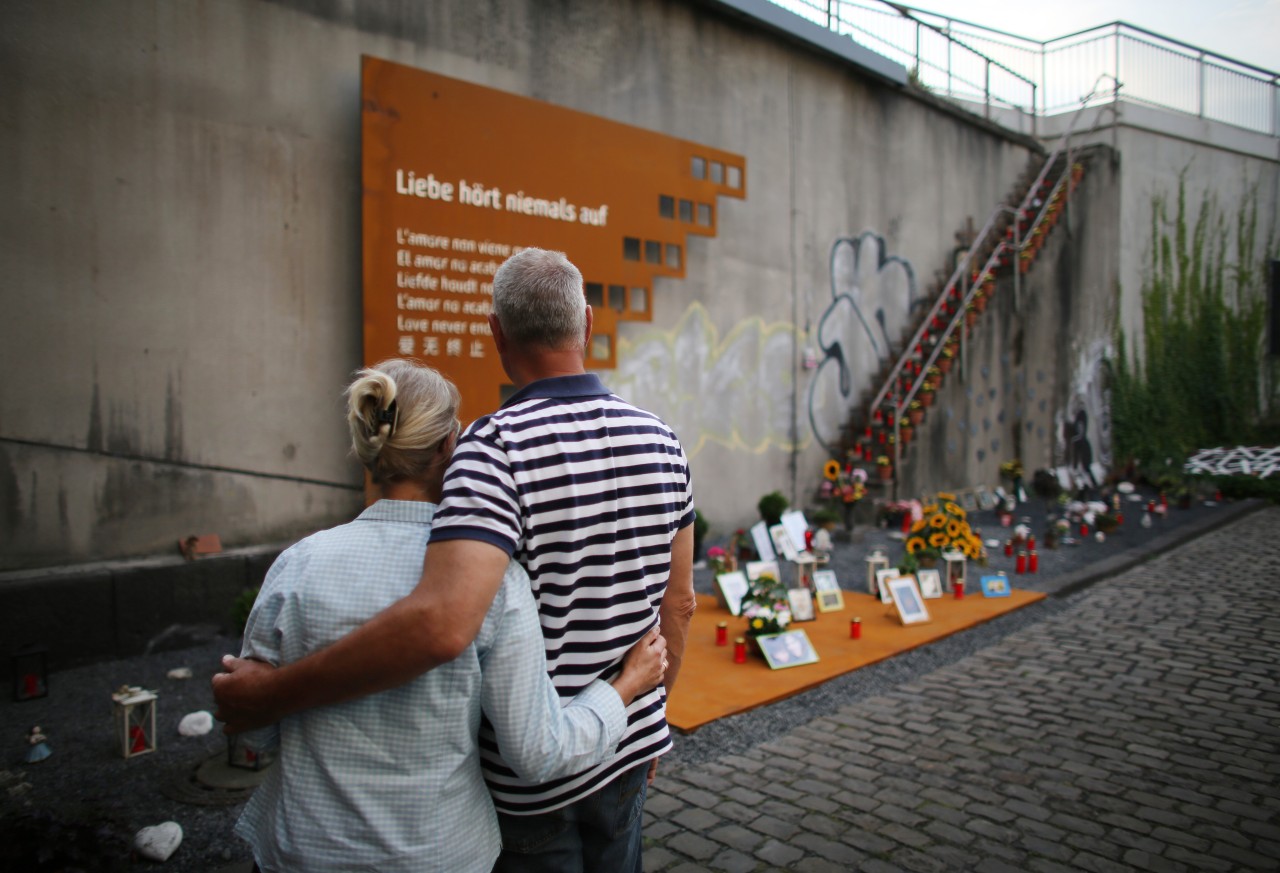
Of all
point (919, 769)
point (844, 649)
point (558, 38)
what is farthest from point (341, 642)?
point (558, 38)

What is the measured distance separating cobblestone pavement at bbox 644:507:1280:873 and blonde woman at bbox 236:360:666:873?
2.02 meters

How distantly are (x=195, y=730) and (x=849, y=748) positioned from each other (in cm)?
345

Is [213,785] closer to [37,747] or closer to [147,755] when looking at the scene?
[147,755]

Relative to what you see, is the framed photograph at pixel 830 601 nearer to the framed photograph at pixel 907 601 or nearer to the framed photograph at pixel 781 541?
the framed photograph at pixel 907 601

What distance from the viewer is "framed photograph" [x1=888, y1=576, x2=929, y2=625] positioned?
6715 millimetres

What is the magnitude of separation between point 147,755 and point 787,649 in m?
3.79

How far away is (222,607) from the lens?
621 centimetres

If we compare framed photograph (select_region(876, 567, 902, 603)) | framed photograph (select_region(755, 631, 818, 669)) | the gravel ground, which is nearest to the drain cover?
the gravel ground

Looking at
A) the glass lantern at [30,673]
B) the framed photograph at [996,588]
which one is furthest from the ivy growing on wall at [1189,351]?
the glass lantern at [30,673]

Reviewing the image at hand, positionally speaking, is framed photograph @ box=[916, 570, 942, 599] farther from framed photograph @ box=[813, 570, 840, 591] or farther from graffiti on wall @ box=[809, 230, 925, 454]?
graffiti on wall @ box=[809, 230, 925, 454]

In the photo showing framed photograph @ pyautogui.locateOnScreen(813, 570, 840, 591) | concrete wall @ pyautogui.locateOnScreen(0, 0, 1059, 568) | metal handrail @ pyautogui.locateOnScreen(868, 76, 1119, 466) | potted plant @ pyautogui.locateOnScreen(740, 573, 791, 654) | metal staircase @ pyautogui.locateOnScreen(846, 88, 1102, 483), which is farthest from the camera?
metal handrail @ pyautogui.locateOnScreen(868, 76, 1119, 466)

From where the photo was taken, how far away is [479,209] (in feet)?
24.5

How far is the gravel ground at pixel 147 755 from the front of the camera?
112 inches

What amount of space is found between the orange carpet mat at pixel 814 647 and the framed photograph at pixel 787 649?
49mm
